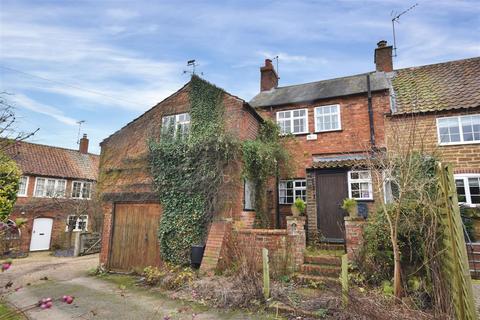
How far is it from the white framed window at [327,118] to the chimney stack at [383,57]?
459 cm

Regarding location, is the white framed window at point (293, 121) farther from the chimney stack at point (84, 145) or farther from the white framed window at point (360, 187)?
the chimney stack at point (84, 145)

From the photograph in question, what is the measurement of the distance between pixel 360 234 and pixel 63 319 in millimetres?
7577

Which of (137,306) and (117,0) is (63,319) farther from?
(117,0)

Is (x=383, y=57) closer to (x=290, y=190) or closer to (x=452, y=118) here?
(x=452, y=118)

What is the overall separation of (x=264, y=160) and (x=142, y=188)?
196 inches

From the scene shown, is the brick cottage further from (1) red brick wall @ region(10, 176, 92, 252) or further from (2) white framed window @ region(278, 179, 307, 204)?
(1) red brick wall @ region(10, 176, 92, 252)

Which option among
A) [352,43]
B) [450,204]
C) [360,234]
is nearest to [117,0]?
[352,43]

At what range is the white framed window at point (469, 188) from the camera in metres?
10.5

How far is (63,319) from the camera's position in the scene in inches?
240

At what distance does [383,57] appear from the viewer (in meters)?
15.2

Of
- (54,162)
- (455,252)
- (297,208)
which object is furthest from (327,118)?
(54,162)

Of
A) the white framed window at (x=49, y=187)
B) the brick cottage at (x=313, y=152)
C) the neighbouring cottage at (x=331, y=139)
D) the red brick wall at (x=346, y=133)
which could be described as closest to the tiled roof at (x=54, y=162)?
the white framed window at (x=49, y=187)

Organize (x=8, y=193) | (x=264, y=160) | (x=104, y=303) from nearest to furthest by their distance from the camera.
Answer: (x=104, y=303), (x=264, y=160), (x=8, y=193)

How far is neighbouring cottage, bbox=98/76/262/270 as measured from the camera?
32.1 ft
